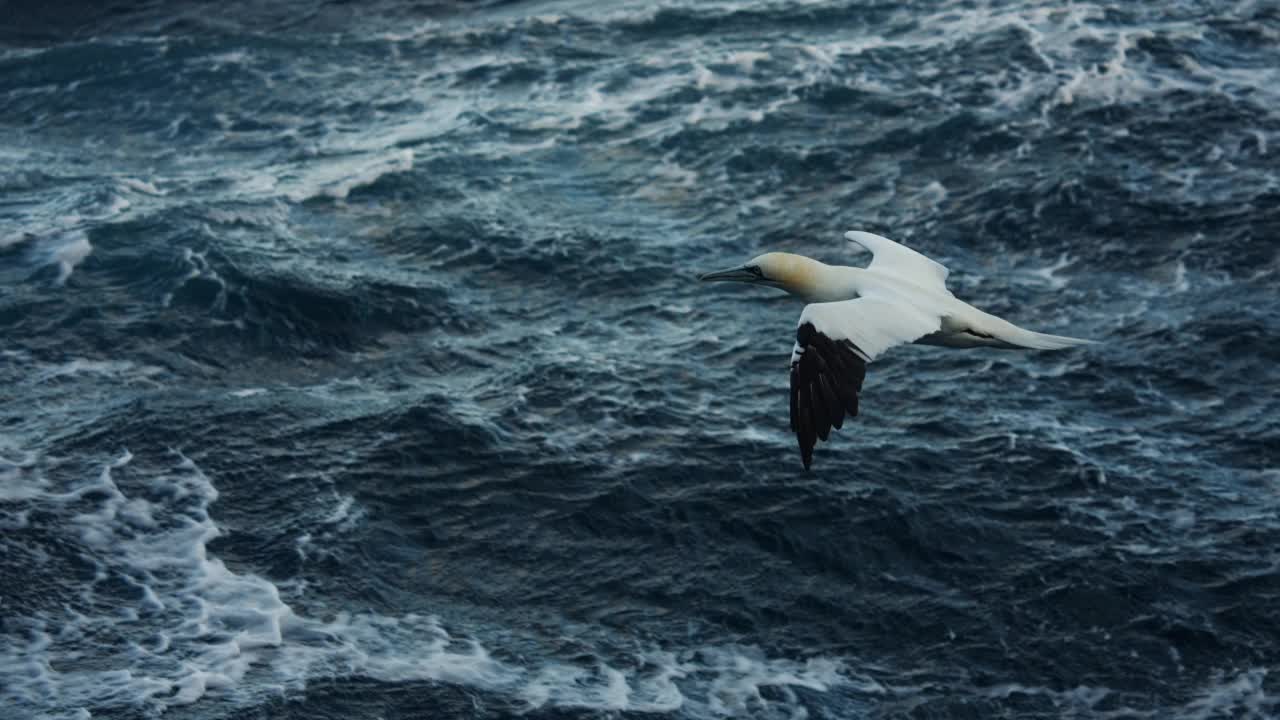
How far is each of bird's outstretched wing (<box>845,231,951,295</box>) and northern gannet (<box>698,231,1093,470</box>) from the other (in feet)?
0.04

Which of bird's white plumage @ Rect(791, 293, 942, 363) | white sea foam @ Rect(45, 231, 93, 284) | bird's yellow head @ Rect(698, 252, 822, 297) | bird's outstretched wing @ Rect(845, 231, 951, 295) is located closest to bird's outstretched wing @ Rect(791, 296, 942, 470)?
bird's white plumage @ Rect(791, 293, 942, 363)

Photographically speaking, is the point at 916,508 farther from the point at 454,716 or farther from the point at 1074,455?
the point at 454,716

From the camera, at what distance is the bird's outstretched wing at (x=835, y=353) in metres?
15.6

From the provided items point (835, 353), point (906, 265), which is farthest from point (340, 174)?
point (835, 353)

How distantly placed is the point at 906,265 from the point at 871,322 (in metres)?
3.34

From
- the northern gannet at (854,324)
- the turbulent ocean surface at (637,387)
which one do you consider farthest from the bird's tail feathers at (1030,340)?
the turbulent ocean surface at (637,387)

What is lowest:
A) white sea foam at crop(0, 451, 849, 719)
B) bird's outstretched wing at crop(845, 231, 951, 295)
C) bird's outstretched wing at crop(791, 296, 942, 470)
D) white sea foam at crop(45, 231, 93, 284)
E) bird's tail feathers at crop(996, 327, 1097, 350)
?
white sea foam at crop(0, 451, 849, 719)

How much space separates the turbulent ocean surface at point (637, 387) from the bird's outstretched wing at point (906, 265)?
432cm

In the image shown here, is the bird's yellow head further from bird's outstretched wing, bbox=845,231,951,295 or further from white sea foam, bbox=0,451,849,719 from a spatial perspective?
white sea foam, bbox=0,451,849,719

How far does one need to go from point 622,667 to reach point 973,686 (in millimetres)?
4485

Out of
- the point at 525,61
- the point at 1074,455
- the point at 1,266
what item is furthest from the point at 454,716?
the point at 525,61

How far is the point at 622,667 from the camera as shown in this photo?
65.7 ft

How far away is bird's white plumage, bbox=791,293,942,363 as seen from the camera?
53.1 ft

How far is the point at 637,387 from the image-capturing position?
86.9 ft
